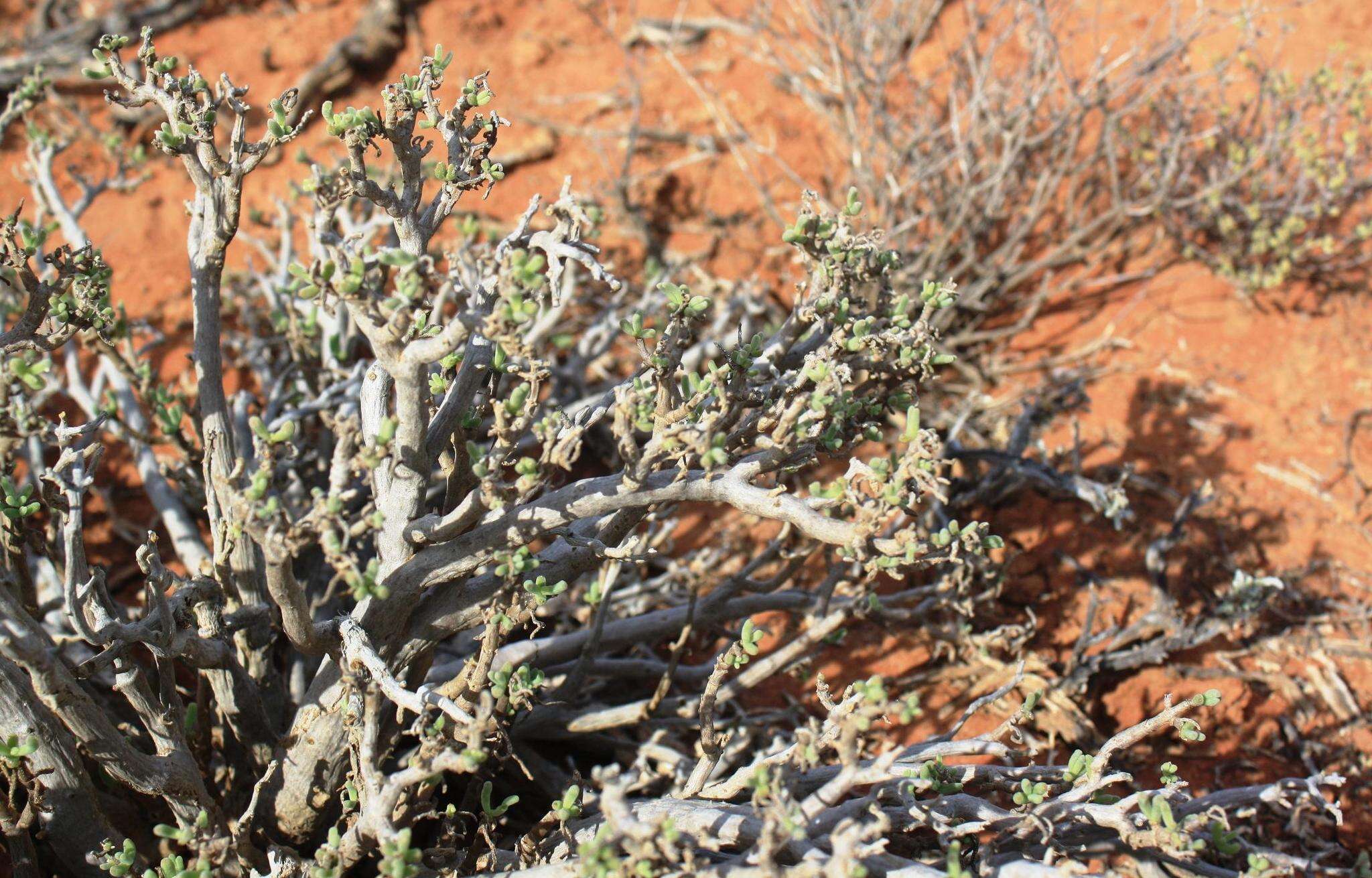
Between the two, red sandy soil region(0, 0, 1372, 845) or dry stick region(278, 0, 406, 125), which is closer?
red sandy soil region(0, 0, 1372, 845)

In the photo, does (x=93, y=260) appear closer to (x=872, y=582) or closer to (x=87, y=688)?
(x=87, y=688)

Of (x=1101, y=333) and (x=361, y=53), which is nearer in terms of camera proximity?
(x=1101, y=333)

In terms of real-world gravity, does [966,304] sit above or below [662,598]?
above

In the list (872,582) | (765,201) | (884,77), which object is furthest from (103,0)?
(872,582)

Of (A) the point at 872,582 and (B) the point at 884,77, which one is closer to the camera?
(A) the point at 872,582

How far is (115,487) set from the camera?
3.81 meters

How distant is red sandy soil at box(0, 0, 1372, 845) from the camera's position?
331cm

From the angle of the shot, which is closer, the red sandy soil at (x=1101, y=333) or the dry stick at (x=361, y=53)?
the red sandy soil at (x=1101, y=333)

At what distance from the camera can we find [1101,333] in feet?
15.4

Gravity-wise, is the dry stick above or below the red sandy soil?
above

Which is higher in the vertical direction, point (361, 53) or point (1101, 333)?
point (361, 53)

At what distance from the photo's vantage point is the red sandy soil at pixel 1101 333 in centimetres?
331

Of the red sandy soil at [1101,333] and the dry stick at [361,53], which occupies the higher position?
the dry stick at [361,53]

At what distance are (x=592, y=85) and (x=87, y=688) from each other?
15.2ft
